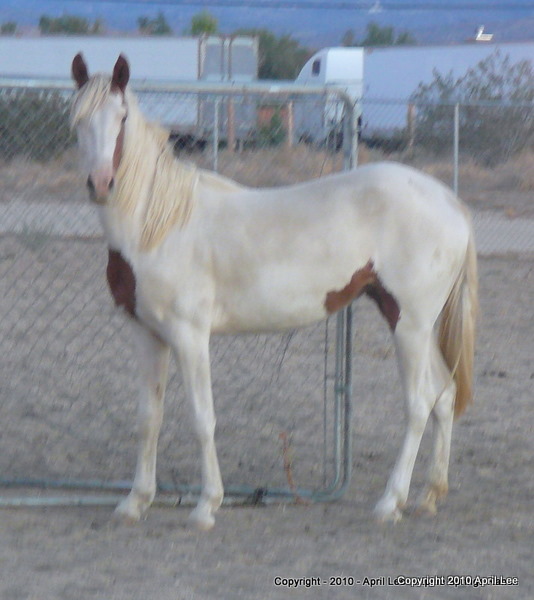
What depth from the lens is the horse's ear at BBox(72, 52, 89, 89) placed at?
3.98m

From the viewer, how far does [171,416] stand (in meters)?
5.90

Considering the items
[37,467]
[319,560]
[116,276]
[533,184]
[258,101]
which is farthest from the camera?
[533,184]

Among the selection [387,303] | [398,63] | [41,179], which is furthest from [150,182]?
[398,63]

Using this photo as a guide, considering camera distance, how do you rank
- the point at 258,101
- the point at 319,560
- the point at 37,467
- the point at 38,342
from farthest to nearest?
the point at 38,342 → the point at 37,467 → the point at 258,101 → the point at 319,560

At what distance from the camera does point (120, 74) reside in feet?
12.7

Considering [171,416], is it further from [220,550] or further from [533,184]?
[533,184]

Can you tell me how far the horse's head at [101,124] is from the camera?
3.79 metres

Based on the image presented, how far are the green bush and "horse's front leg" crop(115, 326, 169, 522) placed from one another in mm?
1202

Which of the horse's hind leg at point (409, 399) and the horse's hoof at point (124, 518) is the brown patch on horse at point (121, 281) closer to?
the horse's hoof at point (124, 518)

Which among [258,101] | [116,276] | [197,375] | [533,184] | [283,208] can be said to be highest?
[258,101]

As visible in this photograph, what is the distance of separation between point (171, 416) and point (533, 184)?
44.3 feet

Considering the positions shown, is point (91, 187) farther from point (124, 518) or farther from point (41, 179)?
point (41, 179)

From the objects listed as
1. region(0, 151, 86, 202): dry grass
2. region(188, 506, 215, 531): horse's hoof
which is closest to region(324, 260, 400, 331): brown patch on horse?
region(188, 506, 215, 531): horse's hoof

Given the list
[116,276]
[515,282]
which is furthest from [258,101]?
[515,282]
